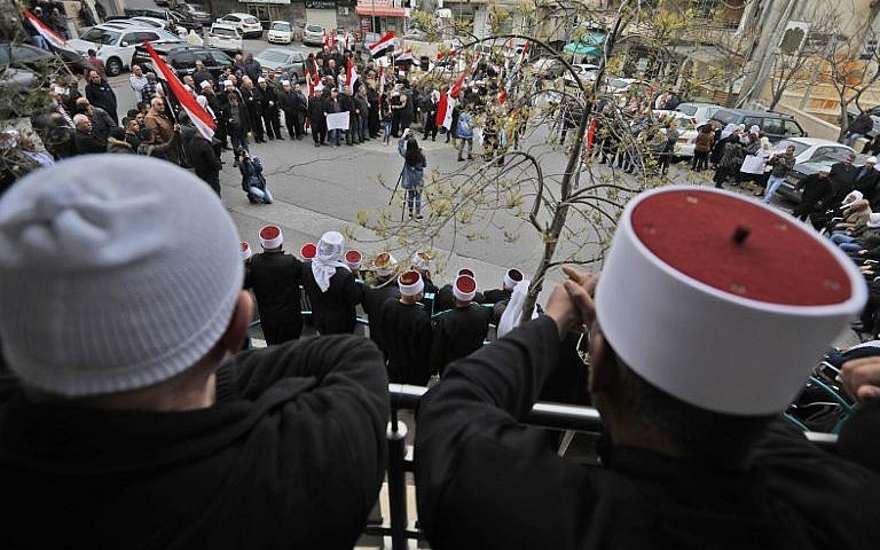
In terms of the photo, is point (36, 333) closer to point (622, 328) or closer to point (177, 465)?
point (177, 465)

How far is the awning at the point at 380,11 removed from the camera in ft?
107

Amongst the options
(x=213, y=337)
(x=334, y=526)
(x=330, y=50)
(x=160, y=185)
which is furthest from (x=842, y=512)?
(x=330, y=50)

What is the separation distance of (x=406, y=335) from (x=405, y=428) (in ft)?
10.5

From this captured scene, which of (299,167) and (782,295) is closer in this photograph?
(782,295)

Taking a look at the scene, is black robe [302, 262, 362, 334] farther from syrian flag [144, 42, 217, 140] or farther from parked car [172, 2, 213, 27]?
parked car [172, 2, 213, 27]

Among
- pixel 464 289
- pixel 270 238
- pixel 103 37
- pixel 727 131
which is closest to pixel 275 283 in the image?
pixel 270 238

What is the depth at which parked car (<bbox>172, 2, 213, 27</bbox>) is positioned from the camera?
1211 inches

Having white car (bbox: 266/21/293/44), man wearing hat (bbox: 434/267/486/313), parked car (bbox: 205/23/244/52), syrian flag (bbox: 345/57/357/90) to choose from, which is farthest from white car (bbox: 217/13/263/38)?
man wearing hat (bbox: 434/267/486/313)

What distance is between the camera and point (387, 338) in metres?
4.92

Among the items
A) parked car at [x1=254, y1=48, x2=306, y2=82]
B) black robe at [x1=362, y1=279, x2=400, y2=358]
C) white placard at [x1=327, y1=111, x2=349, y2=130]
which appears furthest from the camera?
parked car at [x1=254, y1=48, x2=306, y2=82]

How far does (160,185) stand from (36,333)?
0.31 metres

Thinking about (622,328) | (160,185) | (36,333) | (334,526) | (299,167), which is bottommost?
(299,167)

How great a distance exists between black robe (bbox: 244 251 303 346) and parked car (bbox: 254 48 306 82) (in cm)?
1734

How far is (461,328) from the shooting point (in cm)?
469
